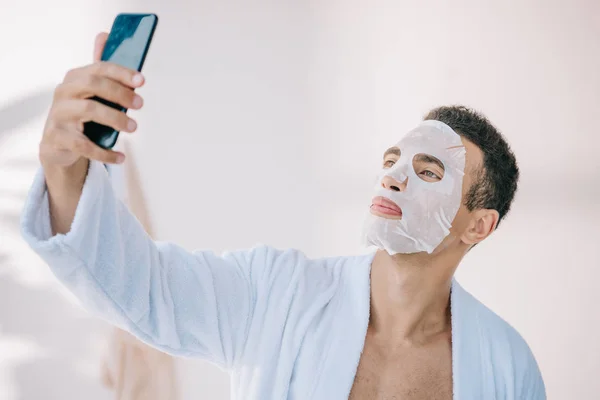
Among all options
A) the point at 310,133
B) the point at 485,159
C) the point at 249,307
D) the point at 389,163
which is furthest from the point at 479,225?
the point at 310,133

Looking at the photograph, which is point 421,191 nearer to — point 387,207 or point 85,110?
point 387,207

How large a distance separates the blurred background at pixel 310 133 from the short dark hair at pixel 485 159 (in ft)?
1.63

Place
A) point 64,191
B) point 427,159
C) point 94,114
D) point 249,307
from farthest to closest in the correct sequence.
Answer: point 427,159, point 249,307, point 64,191, point 94,114

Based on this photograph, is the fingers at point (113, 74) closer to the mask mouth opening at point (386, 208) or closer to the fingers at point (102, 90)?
the fingers at point (102, 90)

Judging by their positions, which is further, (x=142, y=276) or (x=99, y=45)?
(x=142, y=276)

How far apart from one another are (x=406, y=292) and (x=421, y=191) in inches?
7.7

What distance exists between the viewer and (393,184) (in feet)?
4.56

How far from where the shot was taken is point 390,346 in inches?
57.1

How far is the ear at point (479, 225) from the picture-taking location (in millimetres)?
1515

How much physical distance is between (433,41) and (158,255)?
1.20 m

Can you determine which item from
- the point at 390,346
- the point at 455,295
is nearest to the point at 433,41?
the point at 455,295

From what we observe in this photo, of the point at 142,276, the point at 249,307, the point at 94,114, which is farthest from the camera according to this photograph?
the point at 249,307

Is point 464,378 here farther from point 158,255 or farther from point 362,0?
point 362,0

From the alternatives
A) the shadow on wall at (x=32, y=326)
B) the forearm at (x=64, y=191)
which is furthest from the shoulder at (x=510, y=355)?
the shadow on wall at (x=32, y=326)
